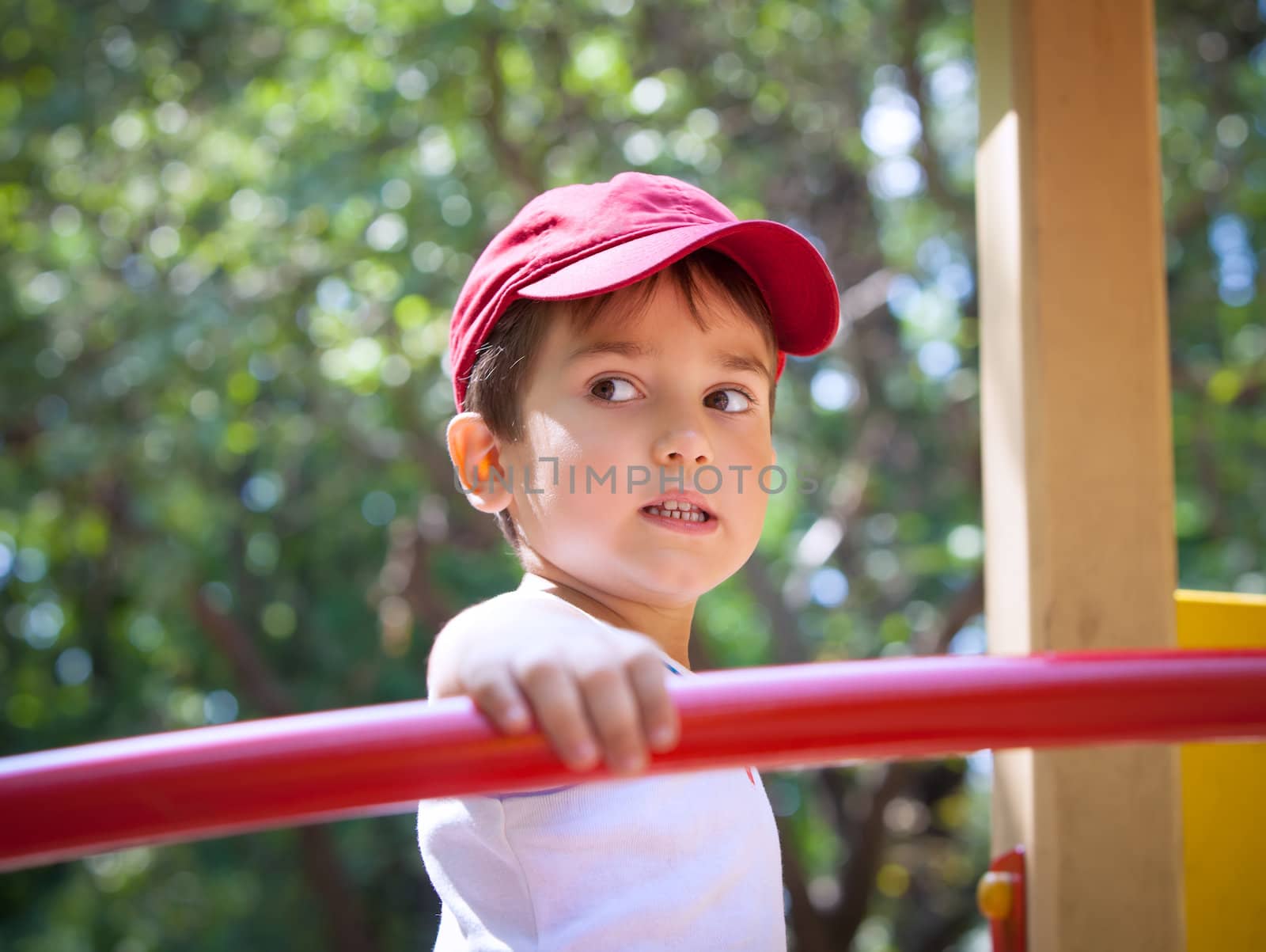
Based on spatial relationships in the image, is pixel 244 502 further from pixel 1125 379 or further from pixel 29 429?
pixel 1125 379

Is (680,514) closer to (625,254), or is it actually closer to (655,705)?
(625,254)

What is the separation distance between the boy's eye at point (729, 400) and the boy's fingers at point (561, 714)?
0.56 m

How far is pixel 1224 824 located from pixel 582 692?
1.17 metres

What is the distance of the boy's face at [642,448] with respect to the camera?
1.08m

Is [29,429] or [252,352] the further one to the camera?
[29,429]

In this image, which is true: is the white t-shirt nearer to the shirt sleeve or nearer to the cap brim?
the shirt sleeve

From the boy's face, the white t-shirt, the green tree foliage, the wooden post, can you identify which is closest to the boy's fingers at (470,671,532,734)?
the white t-shirt

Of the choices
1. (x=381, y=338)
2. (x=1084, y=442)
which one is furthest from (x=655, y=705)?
(x=381, y=338)

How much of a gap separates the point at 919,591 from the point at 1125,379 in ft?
11.7

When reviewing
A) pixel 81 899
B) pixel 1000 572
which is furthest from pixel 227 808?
pixel 81 899

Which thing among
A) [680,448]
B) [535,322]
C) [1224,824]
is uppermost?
[535,322]

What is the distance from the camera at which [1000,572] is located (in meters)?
1.40

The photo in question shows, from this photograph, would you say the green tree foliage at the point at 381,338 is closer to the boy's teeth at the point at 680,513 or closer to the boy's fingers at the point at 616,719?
the boy's teeth at the point at 680,513

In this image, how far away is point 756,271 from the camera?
49.1 inches
